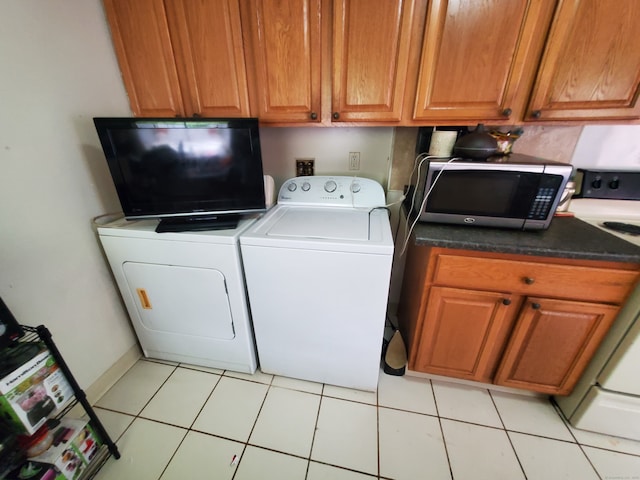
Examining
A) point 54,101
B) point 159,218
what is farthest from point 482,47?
point 54,101

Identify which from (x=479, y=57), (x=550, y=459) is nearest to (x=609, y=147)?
(x=479, y=57)

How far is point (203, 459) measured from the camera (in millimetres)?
1132

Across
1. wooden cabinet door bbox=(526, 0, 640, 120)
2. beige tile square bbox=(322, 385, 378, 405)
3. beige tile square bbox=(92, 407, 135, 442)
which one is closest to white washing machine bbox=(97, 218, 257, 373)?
beige tile square bbox=(92, 407, 135, 442)

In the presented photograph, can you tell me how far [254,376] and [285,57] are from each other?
5.70 feet

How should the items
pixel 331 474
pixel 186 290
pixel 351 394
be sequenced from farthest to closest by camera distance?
pixel 351 394, pixel 186 290, pixel 331 474

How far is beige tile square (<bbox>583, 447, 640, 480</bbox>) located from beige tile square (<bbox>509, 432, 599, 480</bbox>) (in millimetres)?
36

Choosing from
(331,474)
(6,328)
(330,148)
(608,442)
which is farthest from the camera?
(330,148)

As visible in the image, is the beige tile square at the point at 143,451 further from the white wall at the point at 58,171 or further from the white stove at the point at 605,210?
the white stove at the point at 605,210

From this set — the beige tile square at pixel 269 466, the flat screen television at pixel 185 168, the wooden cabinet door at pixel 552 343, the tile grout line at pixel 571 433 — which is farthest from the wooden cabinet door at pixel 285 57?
the tile grout line at pixel 571 433

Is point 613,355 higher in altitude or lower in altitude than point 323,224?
lower

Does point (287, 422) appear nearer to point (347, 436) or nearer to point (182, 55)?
point (347, 436)

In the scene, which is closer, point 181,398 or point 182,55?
point 182,55

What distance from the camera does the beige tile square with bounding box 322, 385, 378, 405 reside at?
4.52 ft

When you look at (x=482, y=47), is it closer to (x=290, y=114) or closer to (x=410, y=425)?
(x=290, y=114)
